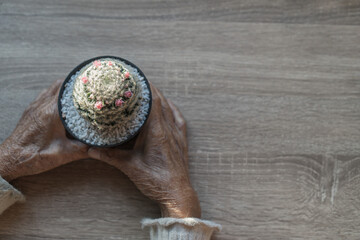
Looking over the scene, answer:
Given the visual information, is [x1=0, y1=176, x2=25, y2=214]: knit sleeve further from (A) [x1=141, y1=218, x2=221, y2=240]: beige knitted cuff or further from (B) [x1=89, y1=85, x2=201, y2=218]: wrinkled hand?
(A) [x1=141, y1=218, x2=221, y2=240]: beige knitted cuff

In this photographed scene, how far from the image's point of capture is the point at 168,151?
1.06m

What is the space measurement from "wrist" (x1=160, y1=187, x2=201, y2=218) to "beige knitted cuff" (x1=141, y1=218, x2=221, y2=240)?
3 cm

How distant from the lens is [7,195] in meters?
1.06

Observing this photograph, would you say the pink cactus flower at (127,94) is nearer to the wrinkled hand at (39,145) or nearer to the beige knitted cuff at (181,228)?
the wrinkled hand at (39,145)

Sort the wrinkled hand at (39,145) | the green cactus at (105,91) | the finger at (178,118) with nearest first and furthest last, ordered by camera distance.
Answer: the green cactus at (105,91) < the wrinkled hand at (39,145) < the finger at (178,118)

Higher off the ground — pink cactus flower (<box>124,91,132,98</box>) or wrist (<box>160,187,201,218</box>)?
pink cactus flower (<box>124,91,132,98</box>)

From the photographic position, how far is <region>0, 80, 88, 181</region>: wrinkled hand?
1.02m

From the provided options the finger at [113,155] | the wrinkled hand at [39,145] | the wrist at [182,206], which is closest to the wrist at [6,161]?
the wrinkled hand at [39,145]

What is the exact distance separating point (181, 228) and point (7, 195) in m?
0.53

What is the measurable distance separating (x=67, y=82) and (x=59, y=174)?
363 millimetres

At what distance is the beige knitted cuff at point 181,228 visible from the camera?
102 cm

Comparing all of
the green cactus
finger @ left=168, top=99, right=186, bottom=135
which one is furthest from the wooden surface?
the green cactus

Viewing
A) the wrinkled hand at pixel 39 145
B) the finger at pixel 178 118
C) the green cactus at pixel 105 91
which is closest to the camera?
the green cactus at pixel 105 91

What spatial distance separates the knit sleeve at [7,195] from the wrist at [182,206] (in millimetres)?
443
